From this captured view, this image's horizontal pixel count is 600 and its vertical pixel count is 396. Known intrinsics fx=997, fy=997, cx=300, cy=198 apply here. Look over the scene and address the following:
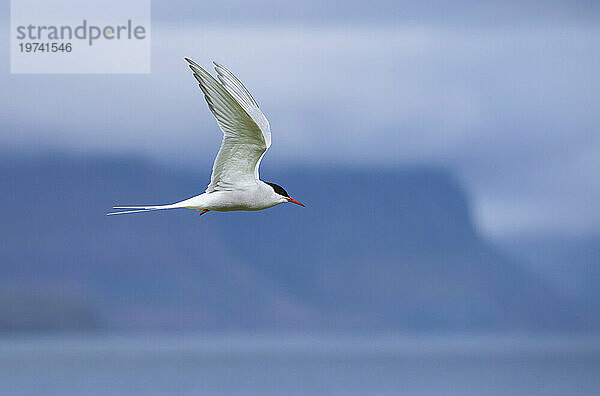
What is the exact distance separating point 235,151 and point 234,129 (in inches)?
6.1

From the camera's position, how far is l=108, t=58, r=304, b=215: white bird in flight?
12.3 ft

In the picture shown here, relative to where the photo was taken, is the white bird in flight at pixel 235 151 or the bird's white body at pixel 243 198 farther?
the bird's white body at pixel 243 198

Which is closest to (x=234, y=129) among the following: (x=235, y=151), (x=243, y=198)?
(x=235, y=151)

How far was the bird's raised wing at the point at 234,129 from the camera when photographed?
3.72 metres

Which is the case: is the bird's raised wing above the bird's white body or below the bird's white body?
above

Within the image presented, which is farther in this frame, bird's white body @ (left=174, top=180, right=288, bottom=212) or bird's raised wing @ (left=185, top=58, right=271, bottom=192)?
bird's white body @ (left=174, top=180, right=288, bottom=212)

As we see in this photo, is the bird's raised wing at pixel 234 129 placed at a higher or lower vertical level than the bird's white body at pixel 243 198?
higher

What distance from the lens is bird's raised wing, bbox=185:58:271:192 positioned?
372cm

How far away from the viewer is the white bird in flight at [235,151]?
12.3ft

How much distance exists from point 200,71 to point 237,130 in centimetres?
39

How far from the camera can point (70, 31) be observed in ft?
27.7

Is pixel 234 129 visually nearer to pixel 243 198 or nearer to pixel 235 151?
pixel 235 151

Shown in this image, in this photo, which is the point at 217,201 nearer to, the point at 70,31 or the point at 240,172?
the point at 240,172

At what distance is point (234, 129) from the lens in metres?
3.97
